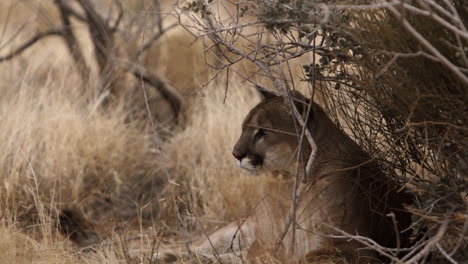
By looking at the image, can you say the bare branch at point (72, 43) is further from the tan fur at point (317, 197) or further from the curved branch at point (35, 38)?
Answer: the tan fur at point (317, 197)

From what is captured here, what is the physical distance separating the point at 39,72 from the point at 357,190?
4637 mm

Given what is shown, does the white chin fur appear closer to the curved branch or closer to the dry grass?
the dry grass

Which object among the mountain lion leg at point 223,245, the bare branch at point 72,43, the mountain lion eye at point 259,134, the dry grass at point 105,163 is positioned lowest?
the mountain lion leg at point 223,245

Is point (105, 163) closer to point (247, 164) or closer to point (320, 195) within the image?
point (247, 164)

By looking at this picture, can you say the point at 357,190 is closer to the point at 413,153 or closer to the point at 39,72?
the point at 413,153

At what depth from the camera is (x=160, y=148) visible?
3.04 meters

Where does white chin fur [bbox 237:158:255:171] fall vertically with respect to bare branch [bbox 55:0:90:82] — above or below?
below

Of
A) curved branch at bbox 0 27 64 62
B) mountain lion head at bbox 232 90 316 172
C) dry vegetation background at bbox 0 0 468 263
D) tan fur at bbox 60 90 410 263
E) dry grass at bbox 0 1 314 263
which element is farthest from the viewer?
curved branch at bbox 0 27 64 62

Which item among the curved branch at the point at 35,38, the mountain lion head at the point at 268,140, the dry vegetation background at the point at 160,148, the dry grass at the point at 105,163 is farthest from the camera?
the curved branch at the point at 35,38

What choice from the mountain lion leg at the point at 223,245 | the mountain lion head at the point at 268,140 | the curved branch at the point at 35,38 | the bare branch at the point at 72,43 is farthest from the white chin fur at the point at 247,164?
the curved branch at the point at 35,38

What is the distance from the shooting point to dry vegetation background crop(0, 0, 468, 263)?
2736mm

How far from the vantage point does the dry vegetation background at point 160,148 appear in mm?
2736

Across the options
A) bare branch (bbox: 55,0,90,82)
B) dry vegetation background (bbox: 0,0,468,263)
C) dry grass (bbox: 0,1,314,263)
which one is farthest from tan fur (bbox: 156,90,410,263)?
bare branch (bbox: 55,0,90,82)

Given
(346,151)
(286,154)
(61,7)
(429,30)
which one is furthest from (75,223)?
(61,7)
